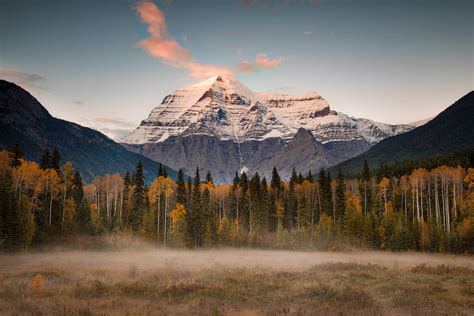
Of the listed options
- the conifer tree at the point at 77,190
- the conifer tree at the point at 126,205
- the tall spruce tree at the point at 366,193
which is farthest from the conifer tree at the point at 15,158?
the tall spruce tree at the point at 366,193

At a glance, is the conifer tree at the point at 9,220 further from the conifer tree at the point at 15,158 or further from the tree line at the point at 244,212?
the conifer tree at the point at 15,158

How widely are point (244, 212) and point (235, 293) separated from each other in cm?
7762

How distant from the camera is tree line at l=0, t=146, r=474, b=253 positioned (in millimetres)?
63812

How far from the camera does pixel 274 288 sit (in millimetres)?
26750

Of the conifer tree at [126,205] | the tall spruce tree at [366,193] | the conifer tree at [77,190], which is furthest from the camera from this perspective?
the tall spruce tree at [366,193]

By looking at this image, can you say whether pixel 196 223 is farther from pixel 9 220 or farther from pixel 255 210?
pixel 9 220

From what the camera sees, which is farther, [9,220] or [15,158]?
Answer: [15,158]

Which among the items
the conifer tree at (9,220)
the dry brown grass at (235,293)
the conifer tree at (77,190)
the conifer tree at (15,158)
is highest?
the conifer tree at (15,158)

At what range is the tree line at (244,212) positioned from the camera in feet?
209

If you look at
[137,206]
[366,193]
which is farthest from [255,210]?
[137,206]

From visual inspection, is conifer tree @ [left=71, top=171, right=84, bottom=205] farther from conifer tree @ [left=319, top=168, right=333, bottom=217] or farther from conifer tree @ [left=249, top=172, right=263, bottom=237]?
conifer tree @ [left=319, top=168, right=333, bottom=217]

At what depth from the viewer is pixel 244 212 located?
102m

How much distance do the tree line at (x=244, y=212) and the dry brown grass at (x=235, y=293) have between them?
32188mm

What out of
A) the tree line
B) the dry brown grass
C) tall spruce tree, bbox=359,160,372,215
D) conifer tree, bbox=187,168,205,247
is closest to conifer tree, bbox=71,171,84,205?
the tree line
